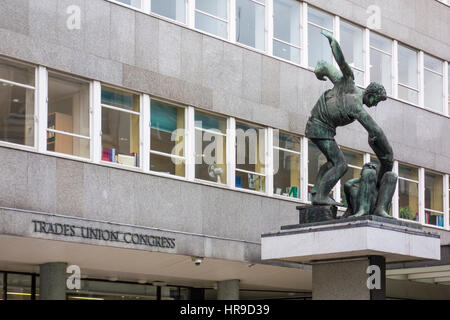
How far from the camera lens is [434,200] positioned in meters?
33.6

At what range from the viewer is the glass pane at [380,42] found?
31828 millimetres

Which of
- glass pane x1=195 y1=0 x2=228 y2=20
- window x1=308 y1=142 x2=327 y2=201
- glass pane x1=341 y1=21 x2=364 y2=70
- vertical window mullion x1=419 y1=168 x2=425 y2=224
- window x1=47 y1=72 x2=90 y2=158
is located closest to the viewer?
window x1=47 y1=72 x2=90 y2=158

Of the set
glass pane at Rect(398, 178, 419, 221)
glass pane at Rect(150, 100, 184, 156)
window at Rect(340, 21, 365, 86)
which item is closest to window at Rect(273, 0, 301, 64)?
window at Rect(340, 21, 365, 86)

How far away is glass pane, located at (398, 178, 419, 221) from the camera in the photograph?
105 feet

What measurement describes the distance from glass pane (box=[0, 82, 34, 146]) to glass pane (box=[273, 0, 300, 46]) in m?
8.62

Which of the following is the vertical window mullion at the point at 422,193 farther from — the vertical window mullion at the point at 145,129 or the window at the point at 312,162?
the vertical window mullion at the point at 145,129

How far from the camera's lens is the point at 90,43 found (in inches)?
904

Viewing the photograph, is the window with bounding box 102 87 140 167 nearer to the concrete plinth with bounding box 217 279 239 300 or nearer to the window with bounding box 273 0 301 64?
the window with bounding box 273 0 301 64

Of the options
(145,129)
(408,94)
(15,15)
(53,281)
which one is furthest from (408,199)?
(15,15)

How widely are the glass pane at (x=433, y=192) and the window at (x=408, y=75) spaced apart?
2.50 metres

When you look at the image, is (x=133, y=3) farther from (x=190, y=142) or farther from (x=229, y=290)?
(x=229, y=290)

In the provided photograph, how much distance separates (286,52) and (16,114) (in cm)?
927
